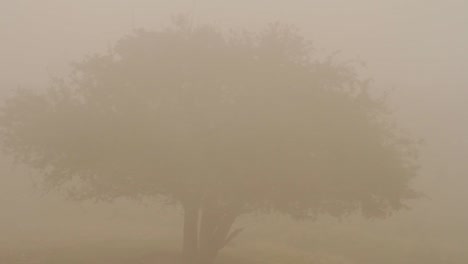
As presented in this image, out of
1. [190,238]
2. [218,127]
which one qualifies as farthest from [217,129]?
[190,238]

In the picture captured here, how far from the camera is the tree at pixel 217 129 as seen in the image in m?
23.7

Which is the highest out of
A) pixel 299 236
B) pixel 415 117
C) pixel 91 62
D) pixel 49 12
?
pixel 49 12

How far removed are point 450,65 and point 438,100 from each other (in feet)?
127

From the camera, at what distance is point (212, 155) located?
23.6m

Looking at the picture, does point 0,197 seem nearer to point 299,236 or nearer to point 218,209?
point 299,236

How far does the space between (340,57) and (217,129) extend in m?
86.0

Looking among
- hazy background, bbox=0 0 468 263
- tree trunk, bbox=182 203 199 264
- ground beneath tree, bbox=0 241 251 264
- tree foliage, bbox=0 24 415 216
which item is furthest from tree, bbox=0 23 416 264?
hazy background, bbox=0 0 468 263

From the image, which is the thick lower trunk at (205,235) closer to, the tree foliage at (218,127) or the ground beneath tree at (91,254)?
the ground beneath tree at (91,254)

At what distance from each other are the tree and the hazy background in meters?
5.36

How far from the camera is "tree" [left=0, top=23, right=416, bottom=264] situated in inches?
931

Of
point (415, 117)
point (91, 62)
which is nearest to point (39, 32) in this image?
point (415, 117)

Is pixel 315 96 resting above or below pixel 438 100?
below

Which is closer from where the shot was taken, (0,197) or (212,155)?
(212,155)

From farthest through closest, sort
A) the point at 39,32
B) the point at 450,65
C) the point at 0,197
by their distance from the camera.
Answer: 1. the point at 39,32
2. the point at 450,65
3. the point at 0,197
